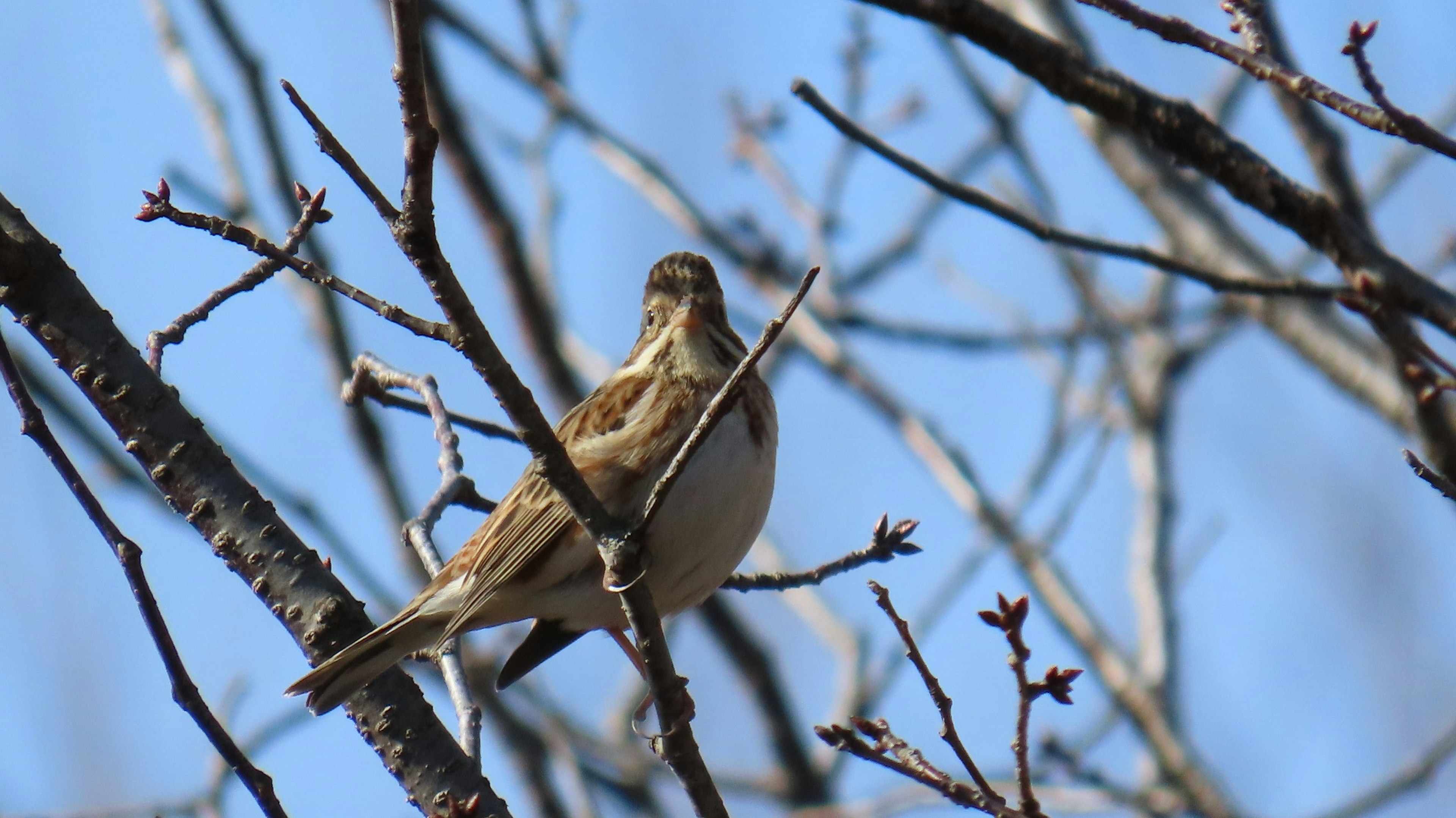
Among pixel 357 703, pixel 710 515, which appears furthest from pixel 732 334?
pixel 357 703

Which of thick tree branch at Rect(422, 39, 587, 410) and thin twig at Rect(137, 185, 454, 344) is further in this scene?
thick tree branch at Rect(422, 39, 587, 410)

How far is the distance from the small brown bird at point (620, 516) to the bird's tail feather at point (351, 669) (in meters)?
0.17

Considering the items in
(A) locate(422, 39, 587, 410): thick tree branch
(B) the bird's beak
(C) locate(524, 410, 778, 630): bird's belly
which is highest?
(A) locate(422, 39, 587, 410): thick tree branch

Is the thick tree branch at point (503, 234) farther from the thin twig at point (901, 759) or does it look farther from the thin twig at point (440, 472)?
the thin twig at point (901, 759)

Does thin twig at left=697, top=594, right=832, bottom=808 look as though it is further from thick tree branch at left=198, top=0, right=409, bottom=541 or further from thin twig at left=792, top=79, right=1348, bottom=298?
thin twig at left=792, top=79, right=1348, bottom=298

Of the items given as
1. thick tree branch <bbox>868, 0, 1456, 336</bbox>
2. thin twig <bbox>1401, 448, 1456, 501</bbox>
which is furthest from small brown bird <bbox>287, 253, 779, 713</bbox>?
thin twig <bbox>1401, 448, 1456, 501</bbox>

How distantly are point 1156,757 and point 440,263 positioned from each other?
253 inches

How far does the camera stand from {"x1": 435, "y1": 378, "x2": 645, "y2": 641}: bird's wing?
4660 millimetres

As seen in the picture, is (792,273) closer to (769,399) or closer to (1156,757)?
(1156,757)

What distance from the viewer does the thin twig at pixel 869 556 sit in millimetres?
3955

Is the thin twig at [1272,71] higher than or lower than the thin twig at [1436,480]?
higher

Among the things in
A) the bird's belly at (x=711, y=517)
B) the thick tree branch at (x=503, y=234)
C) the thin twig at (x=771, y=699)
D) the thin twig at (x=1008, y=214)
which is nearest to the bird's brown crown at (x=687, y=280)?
the bird's belly at (x=711, y=517)

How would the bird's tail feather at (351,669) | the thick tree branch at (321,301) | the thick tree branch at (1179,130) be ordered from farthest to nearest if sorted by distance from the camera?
1. the thick tree branch at (321,301)
2. the bird's tail feather at (351,669)
3. the thick tree branch at (1179,130)

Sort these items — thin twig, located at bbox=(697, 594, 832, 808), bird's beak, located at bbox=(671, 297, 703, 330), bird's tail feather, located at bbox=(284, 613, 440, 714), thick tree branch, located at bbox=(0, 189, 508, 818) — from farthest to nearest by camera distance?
thin twig, located at bbox=(697, 594, 832, 808) → bird's beak, located at bbox=(671, 297, 703, 330) → bird's tail feather, located at bbox=(284, 613, 440, 714) → thick tree branch, located at bbox=(0, 189, 508, 818)
